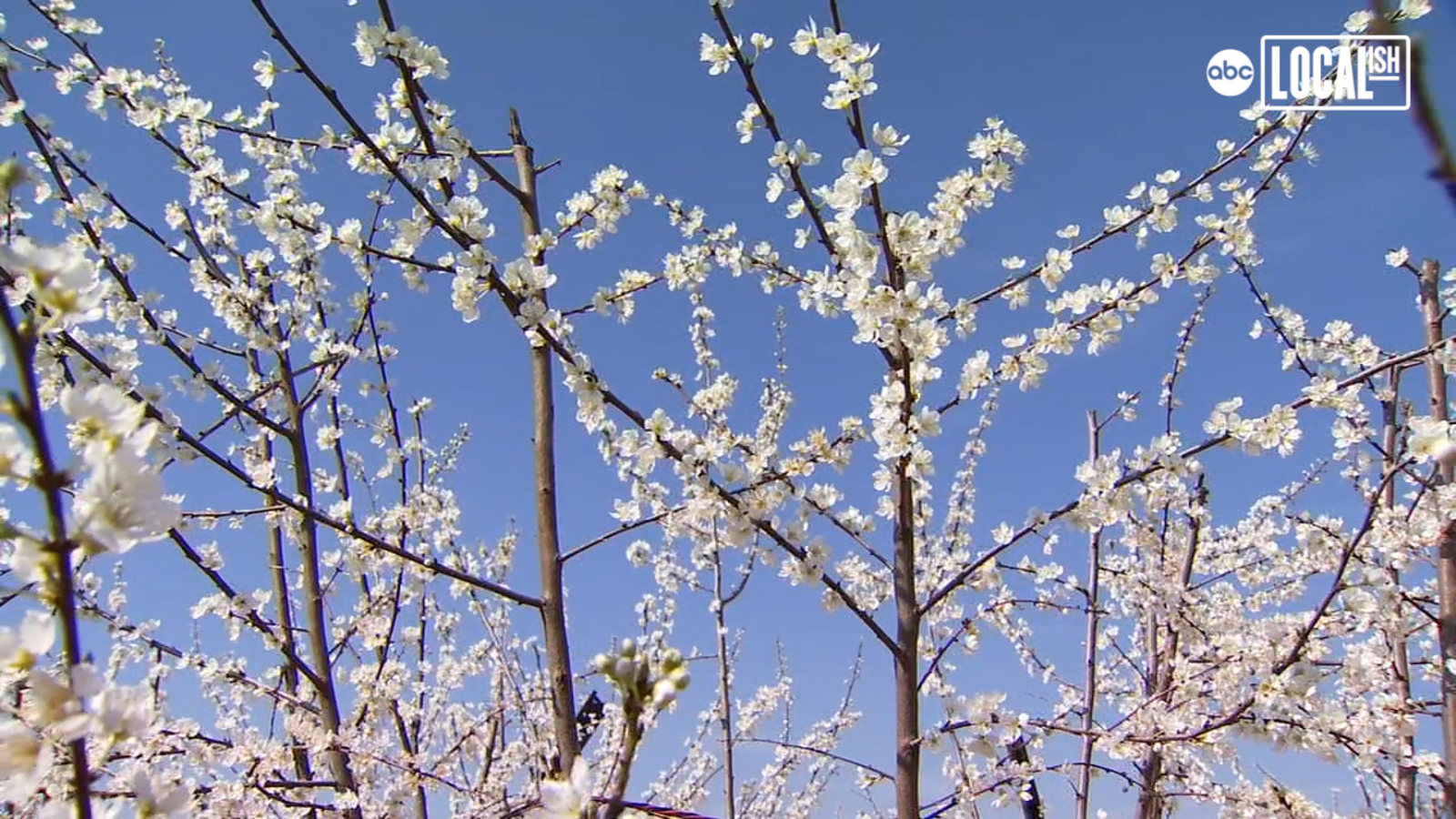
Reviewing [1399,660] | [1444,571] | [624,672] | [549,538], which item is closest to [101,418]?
[624,672]

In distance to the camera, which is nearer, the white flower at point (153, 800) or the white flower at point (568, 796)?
the white flower at point (153, 800)

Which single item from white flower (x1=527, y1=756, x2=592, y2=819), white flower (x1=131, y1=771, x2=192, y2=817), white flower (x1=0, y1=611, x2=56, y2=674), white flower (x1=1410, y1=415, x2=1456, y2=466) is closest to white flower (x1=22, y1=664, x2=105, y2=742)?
white flower (x1=0, y1=611, x2=56, y2=674)

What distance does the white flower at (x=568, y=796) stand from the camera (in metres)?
1.08

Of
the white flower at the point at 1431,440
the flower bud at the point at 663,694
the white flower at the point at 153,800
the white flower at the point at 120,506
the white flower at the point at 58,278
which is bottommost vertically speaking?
the white flower at the point at 153,800

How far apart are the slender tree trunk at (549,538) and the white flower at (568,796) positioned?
1469mm

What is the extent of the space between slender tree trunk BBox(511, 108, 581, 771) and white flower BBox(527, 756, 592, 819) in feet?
4.82

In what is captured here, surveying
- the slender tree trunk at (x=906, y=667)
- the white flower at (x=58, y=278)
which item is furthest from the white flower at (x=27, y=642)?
the slender tree trunk at (x=906, y=667)

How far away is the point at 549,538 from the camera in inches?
115

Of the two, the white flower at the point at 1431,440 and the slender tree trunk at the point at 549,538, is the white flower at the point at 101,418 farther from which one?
the white flower at the point at 1431,440

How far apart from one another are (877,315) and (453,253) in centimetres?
133

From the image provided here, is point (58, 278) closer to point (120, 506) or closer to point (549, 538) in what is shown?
point (120, 506)

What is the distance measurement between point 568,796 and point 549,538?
1.87m

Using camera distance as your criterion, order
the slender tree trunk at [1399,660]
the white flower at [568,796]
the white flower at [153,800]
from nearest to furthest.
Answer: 1. the white flower at [153,800]
2. the white flower at [568,796]
3. the slender tree trunk at [1399,660]

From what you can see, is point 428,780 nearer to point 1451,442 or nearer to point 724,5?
point 724,5
